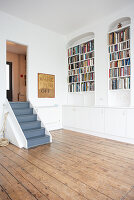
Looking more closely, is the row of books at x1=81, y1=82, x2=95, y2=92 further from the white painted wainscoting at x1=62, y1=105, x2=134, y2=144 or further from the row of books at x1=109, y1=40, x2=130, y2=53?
the row of books at x1=109, y1=40, x2=130, y2=53

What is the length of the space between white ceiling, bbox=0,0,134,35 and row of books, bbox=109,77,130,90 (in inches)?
73.6

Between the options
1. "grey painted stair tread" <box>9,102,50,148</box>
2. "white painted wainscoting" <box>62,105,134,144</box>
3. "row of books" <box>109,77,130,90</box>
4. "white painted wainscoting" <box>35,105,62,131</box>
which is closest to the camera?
"grey painted stair tread" <box>9,102,50,148</box>

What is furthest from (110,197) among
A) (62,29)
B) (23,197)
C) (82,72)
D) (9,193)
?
(62,29)

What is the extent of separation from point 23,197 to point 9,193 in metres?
0.20

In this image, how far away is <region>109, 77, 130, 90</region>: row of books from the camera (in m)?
3.78

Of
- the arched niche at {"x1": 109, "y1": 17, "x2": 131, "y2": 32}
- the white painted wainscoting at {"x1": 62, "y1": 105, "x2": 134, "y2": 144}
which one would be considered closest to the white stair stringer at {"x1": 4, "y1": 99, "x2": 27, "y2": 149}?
the white painted wainscoting at {"x1": 62, "y1": 105, "x2": 134, "y2": 144}

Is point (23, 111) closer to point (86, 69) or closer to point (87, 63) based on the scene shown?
point (86, 69)

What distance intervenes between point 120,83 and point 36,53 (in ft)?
9.13

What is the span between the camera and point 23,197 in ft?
5.36

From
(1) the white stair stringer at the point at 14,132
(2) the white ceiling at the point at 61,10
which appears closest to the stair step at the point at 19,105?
(1) the white stair stringer at the point at 14,132

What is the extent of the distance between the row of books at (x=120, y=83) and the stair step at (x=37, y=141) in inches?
88.4

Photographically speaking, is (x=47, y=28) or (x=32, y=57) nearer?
(x=32, y=57)

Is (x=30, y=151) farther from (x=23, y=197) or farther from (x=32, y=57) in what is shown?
(x=32, y=57)

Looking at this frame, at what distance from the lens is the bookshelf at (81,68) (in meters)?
4.68
